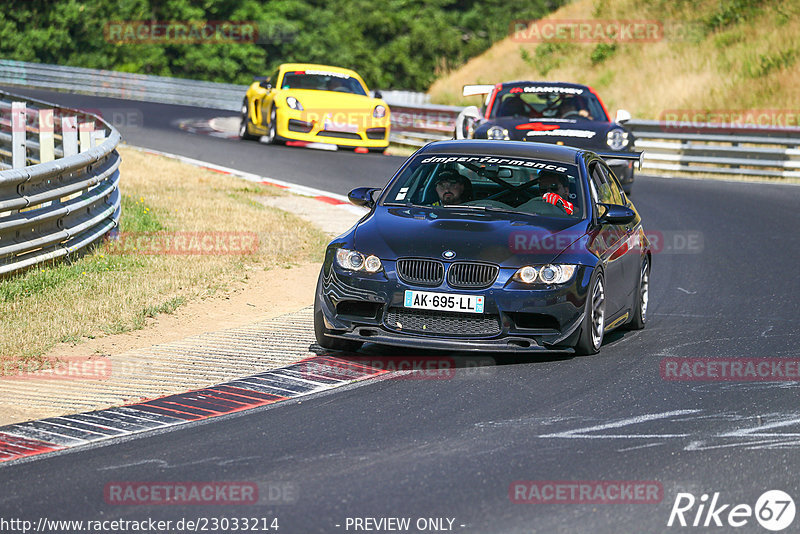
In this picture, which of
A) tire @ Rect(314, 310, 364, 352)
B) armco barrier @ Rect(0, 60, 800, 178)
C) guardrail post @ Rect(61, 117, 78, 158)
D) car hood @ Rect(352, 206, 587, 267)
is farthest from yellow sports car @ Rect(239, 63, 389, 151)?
tire @ Rect(314, 310, 364, 352)

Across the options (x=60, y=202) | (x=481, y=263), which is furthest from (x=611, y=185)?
(x=60, y=202)

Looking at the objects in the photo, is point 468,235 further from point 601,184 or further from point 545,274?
point 601,184

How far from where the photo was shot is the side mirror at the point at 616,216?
9047 mm

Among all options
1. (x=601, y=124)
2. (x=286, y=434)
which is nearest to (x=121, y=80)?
(x=601, y=124)

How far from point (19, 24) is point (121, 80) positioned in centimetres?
1990

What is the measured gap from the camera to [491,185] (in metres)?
9.56

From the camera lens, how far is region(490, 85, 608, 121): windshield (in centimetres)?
1872

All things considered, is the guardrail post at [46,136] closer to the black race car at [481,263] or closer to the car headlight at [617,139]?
the car headlight at [617,139]

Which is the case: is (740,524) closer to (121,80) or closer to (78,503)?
(78,503)

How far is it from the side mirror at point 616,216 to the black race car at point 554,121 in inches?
327

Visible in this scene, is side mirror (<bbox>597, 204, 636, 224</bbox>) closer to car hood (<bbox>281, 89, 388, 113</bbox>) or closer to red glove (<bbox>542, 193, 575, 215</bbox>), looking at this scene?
red glove (<bbox>542, 193, 575, 215</bbox>)

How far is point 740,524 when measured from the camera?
5195 millimetres

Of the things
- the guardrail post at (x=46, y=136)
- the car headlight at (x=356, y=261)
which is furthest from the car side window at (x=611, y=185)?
the guardrail post at (x=46, y=136)

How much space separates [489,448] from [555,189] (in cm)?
346
